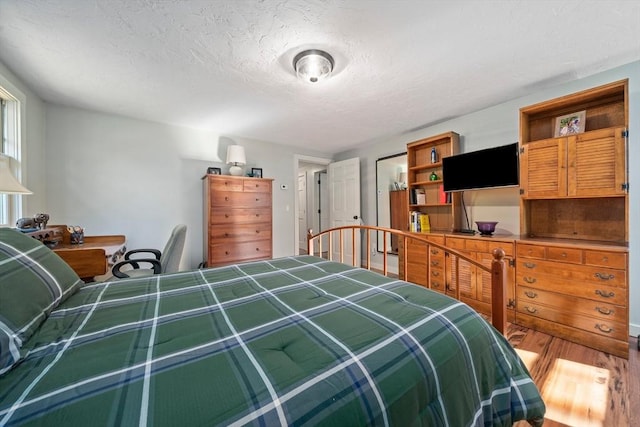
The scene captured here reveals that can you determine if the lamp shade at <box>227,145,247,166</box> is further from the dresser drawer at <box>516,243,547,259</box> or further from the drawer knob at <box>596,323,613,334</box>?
the drawer knob at <box>596,323,613,334</box>

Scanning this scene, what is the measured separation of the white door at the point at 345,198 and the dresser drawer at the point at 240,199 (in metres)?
1.57

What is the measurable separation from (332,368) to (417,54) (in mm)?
2222

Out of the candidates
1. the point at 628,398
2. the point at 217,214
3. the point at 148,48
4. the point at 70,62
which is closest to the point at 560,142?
the point at 628,398

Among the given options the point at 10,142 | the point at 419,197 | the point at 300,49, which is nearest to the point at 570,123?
the point at 419,197

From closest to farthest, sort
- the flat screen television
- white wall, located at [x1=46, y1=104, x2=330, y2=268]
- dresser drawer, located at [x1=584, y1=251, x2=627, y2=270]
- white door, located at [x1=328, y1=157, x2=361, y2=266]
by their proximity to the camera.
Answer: dresser drawer, located at [x1=584, y1=251, x2=627, y2=270] < the flat screen television < white wall, located at [x1=46, y1=104, x2=330, y2=268] < white door, located at [x1=328, y1=157, x2=361, y2=266]

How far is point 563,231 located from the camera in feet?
8.00

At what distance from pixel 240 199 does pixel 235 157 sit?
2.11 feet

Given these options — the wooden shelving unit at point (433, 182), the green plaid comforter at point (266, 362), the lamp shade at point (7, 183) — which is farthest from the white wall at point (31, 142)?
the wooden shelving unit at point (433, 182)

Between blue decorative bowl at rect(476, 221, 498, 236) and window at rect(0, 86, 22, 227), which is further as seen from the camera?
blue decorative bowl at rect(476, 221, 498, 236)

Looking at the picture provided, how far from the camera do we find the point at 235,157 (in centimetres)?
367

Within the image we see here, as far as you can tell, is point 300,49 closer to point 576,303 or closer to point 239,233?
point 239,233

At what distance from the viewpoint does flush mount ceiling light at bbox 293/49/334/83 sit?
74.8 inches

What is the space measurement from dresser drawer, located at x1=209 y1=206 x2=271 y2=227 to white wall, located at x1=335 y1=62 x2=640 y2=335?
6.26 feet

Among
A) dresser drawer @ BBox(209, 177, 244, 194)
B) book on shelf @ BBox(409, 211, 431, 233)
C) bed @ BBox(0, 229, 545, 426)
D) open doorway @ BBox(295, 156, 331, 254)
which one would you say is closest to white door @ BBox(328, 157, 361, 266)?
open doorway @ BBox(295, 156, 331, 254)
